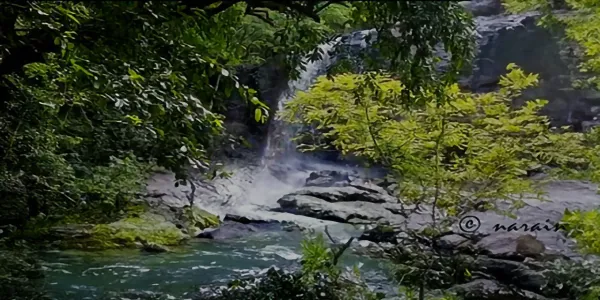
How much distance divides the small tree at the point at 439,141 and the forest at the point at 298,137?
2 centimetres

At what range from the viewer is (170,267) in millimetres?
7047

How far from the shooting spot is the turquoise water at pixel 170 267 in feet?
19.4

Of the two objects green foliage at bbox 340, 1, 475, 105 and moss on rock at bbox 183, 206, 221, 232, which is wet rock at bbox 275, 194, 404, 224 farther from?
green foliage at bbox 340, 1, 475, 105

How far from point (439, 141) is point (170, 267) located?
12.1 ft

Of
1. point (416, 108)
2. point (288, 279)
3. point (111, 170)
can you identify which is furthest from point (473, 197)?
point (111, 170)

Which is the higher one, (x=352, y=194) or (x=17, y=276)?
(x=17, y=276)

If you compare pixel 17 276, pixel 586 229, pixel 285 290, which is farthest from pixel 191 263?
pixel 586 229

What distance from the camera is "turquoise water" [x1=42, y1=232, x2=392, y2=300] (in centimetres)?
593

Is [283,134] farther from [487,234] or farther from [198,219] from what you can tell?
[487,234]

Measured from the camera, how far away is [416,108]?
5129mm

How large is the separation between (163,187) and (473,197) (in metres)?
7.05

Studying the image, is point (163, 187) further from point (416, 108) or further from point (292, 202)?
point (416, 108)

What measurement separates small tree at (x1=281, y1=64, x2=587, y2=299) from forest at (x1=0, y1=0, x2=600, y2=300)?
2 centimetres

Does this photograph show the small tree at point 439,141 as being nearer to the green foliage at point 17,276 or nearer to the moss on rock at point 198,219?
the green foliage at point 17,276
